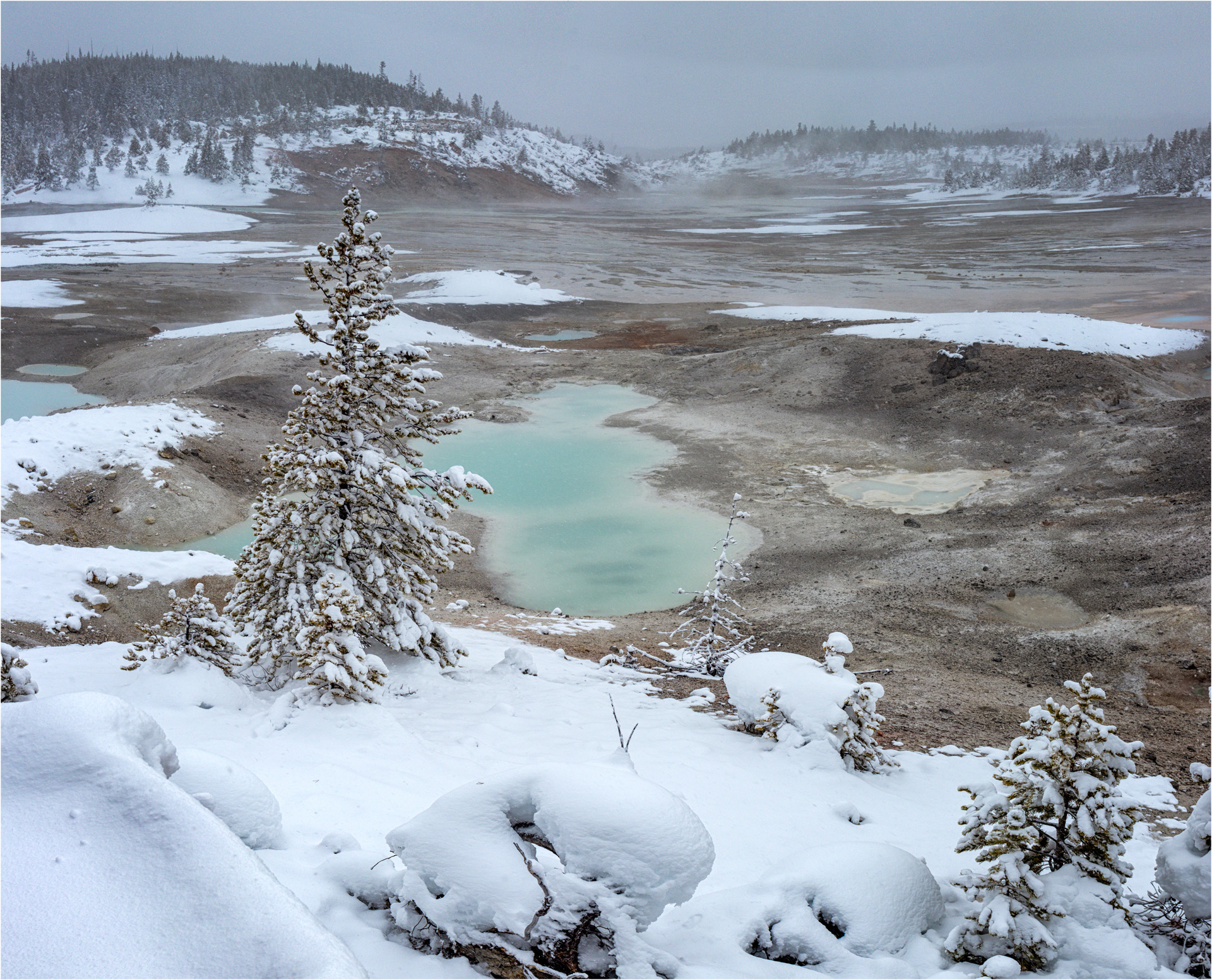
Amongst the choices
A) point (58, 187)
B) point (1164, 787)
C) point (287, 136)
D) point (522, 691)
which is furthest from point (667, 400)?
point (287, 136)

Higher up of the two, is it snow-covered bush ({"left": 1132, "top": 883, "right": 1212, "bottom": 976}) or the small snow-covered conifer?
snow-covered bush ({"left": 1132, "top": 883, "right": 1212, "bottom": 976})

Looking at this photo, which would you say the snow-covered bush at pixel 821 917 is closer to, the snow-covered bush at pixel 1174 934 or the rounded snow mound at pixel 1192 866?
the snow-covered bush at pixel 1174 934

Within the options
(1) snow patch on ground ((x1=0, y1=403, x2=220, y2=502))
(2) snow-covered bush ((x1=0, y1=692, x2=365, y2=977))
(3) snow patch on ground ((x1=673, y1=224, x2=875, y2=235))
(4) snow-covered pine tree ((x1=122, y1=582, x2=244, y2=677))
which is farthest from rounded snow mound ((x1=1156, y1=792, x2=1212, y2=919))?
(3) snow patch on ground ((x1=673, y1=224, x2=875, y2=235))

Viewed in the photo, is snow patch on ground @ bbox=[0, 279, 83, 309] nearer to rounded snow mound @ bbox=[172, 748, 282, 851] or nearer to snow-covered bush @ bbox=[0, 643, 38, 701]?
snow-covered bush @ bbox=[0, 643, 38, 701]

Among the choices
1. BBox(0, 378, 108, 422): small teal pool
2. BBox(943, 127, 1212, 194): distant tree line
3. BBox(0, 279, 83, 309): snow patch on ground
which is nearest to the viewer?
BBox(0, 378, 108, 422): small teal pool

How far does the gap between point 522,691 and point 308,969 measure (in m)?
7.67

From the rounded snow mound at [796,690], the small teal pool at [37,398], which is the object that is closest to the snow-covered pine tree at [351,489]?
the rounded snow mound at [796,690]

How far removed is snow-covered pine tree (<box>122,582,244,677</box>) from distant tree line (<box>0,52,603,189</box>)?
409 feet

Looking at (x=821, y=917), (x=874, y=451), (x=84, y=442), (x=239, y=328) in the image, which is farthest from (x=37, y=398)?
(x=821, y=917)

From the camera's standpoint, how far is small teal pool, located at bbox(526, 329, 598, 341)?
41.0 m

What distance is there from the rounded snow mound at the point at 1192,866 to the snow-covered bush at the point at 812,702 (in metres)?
3.60

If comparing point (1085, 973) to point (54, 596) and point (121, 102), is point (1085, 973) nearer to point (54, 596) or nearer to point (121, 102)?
point (54, 596)

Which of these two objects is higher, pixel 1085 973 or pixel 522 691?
pixel 1085 973

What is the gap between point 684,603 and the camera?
15.8 meters
